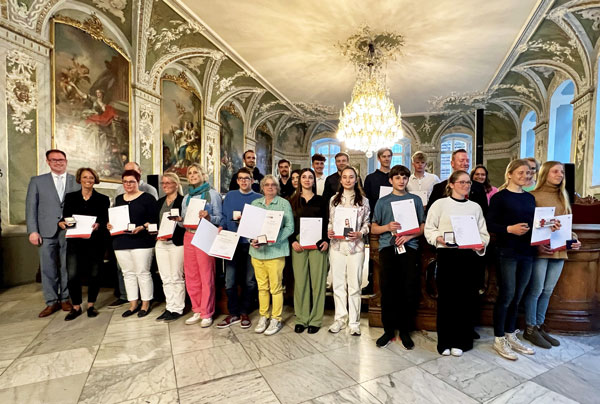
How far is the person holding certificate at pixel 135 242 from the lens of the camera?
12.1 feet

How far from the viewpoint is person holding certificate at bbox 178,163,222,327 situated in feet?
11.6

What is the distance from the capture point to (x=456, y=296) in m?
2.84

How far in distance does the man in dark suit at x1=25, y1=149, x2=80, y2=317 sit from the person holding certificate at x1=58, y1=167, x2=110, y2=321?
0.23m

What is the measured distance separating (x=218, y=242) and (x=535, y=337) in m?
3.52

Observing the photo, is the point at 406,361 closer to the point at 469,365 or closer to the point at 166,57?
the point at 469,365

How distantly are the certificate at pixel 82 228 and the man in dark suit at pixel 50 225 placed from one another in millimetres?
512

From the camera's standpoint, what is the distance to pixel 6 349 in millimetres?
3000

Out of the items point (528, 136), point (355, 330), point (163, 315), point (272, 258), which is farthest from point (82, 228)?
point (528, 136)

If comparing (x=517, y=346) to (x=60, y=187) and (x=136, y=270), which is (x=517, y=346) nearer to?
(x=136, y=270)

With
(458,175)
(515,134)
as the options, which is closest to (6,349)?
(458,175)

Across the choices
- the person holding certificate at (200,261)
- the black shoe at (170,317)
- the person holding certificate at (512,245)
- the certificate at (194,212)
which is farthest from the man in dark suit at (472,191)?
the black shoe at (170,317)

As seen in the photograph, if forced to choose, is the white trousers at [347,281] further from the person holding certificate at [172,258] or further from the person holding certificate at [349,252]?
the person holding certificate at [172,258]

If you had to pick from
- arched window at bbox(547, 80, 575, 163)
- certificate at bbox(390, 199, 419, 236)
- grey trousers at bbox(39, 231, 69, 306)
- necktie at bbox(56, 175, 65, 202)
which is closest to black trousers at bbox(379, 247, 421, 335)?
certificate at bbox(390, 199, 419, 236)

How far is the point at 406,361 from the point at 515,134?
15246 mm
